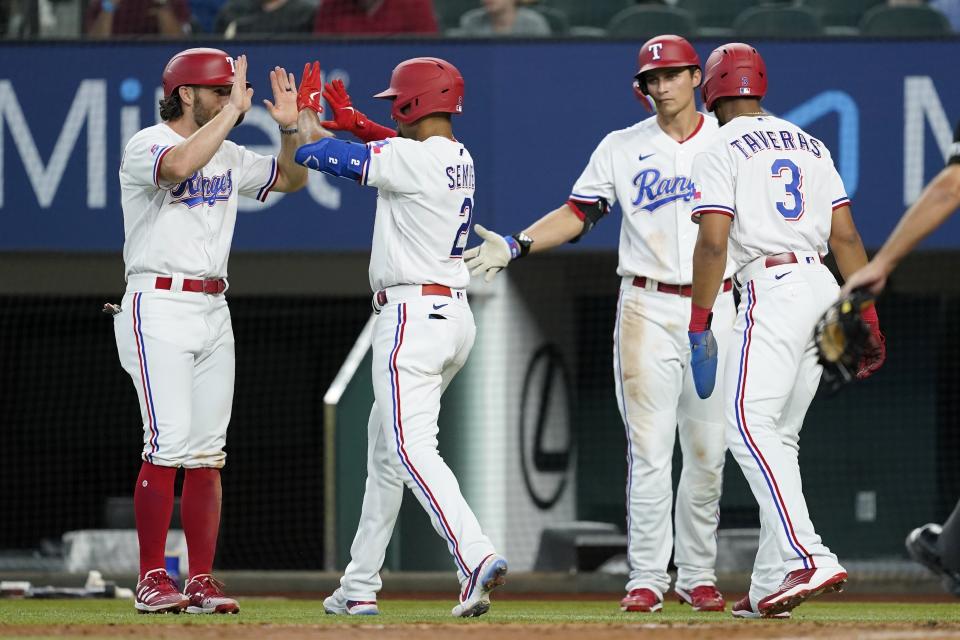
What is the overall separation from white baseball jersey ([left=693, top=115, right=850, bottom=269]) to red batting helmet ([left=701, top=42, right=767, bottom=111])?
18 cm

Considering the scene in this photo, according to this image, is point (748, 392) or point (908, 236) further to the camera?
point (748, 392)

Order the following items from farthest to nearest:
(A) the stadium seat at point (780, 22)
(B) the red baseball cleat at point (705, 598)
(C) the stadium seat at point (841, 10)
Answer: (C) the stadium seat at point (841, 10) → (A) the stadium seat at point (780, 22) → (B) the red baseball cleat at point (705, 598)

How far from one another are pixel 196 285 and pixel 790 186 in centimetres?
200

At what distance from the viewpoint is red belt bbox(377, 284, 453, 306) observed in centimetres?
539

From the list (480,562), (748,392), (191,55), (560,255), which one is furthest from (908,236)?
(560,255)

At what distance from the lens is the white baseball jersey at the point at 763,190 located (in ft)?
17.4

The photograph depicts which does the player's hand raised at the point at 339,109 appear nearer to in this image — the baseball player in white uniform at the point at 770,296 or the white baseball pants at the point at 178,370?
the white baseball pants at the point at 178,370

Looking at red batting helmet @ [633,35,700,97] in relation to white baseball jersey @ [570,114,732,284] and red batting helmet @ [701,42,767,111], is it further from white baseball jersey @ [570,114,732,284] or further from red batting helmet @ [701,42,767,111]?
red batting helmet @ [701,42,767,111]

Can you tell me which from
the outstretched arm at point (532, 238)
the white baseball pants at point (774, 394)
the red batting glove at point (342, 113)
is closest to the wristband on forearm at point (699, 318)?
the white baseball pants at point (774, 394)

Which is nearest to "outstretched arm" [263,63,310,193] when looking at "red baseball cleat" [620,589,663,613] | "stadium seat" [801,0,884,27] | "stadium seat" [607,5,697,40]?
"red baseball cleat" [620,589,663,613]

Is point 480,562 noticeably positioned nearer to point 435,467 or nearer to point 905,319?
point 435,467

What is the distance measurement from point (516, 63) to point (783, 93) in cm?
146

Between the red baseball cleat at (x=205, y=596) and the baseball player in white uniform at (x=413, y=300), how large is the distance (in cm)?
39

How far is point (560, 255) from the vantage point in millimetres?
9789
